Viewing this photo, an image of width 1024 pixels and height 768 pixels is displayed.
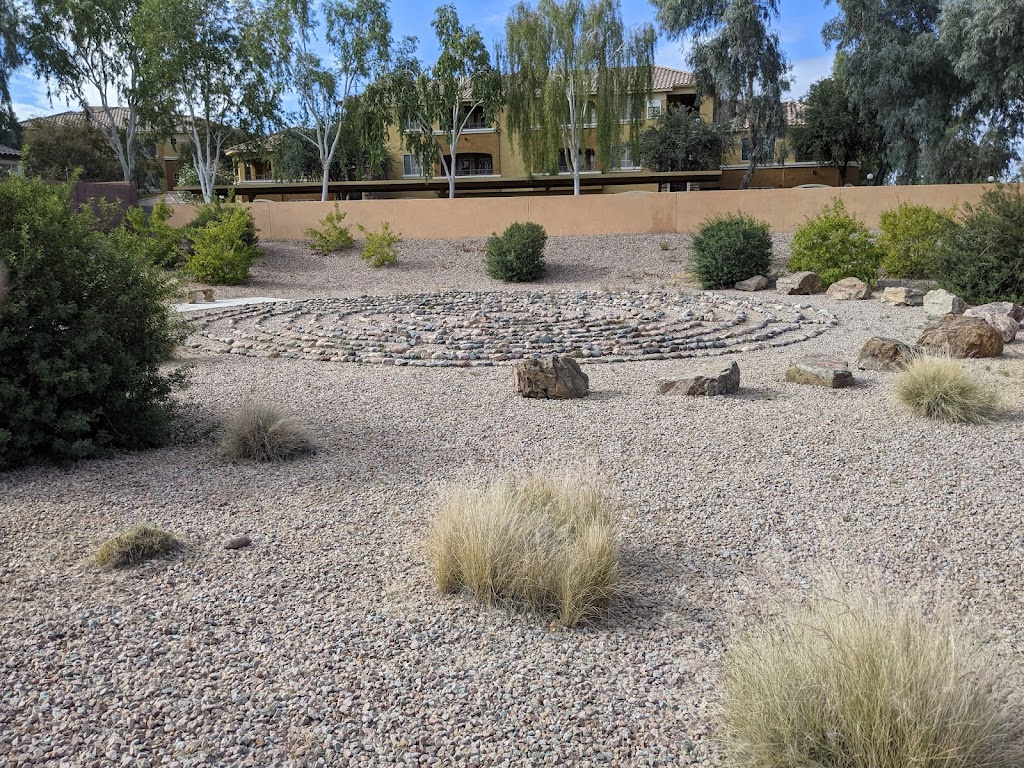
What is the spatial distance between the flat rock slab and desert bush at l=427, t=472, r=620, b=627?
4.92m

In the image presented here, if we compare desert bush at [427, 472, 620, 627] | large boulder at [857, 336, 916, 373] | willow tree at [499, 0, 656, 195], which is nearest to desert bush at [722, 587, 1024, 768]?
desert bush at [427, 472, 620, 627]

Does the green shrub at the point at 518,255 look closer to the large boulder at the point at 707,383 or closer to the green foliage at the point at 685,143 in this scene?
the large boulder at the point at 707,383

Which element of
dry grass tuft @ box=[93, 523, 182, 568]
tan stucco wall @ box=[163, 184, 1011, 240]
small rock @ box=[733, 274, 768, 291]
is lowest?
small rock @ box=[733, 274, 768, 291]

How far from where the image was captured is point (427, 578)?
422 centimetres

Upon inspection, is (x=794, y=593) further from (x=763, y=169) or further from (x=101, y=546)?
(x=763, y=169)

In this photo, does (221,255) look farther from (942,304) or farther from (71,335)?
(942,304)

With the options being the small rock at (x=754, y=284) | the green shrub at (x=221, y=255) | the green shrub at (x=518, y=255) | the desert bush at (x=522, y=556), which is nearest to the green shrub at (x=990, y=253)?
the small rock at (x=754, y=284)

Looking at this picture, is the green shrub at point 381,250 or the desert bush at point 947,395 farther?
the green shrub at point 381,250

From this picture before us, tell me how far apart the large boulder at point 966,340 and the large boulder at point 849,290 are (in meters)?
6.13

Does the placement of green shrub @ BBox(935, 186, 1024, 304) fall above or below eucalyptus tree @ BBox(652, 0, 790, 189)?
below

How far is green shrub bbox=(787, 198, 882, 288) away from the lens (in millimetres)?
17531

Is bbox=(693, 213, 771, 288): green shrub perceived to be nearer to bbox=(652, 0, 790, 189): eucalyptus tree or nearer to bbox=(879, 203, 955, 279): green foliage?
bbox=(879, 203, 955, 279): green foliage

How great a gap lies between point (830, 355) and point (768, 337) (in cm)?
139

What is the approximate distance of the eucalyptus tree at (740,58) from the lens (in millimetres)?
35000
